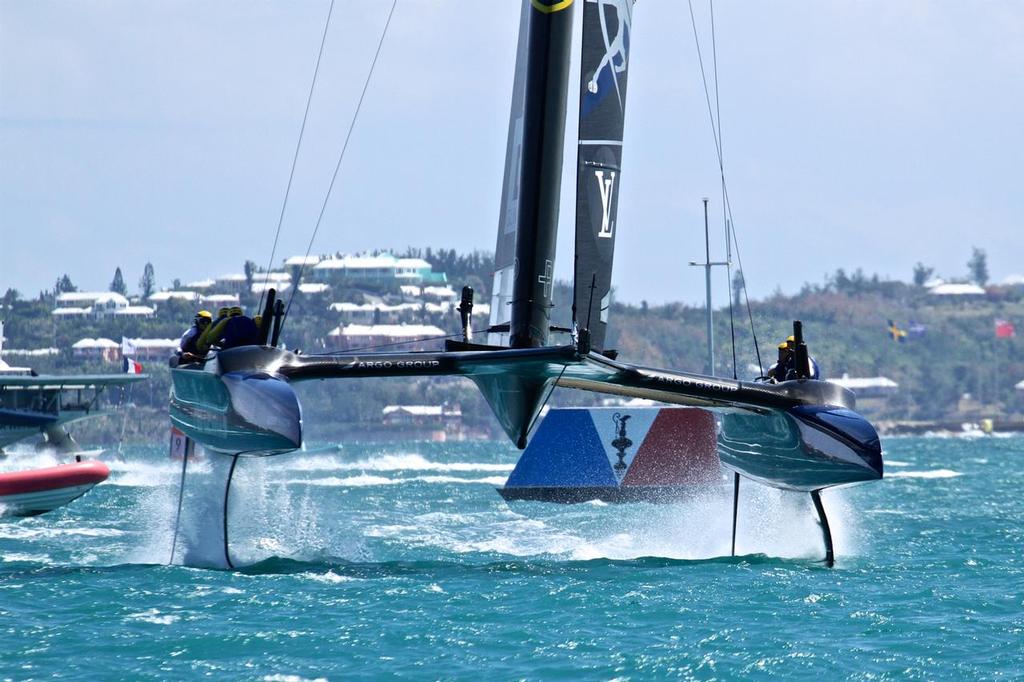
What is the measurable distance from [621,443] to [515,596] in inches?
251

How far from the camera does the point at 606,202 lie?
11.0m

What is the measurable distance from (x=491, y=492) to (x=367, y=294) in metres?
65.8

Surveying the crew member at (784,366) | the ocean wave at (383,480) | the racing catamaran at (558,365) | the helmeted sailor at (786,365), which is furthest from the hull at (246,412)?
the ocean wave at (383,480)

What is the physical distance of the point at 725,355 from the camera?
7600cm

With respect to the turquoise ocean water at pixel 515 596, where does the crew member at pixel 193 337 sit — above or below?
above

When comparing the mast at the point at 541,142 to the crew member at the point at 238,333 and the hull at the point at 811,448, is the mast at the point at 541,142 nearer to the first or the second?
the hull at the point at 811,448

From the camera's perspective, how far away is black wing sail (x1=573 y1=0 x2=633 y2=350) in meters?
10.8

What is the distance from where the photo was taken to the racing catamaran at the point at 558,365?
8797mm

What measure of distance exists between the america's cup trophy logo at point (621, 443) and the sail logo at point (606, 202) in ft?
15.2

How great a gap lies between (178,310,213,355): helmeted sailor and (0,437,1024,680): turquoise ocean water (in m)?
0.78

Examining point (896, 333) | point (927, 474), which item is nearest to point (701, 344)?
point (896, 333)

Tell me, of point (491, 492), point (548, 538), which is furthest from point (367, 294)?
point (548, 538)

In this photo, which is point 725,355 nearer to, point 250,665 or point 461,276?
→ point 461,276

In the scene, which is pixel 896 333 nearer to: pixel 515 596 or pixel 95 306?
pixel 95 306
